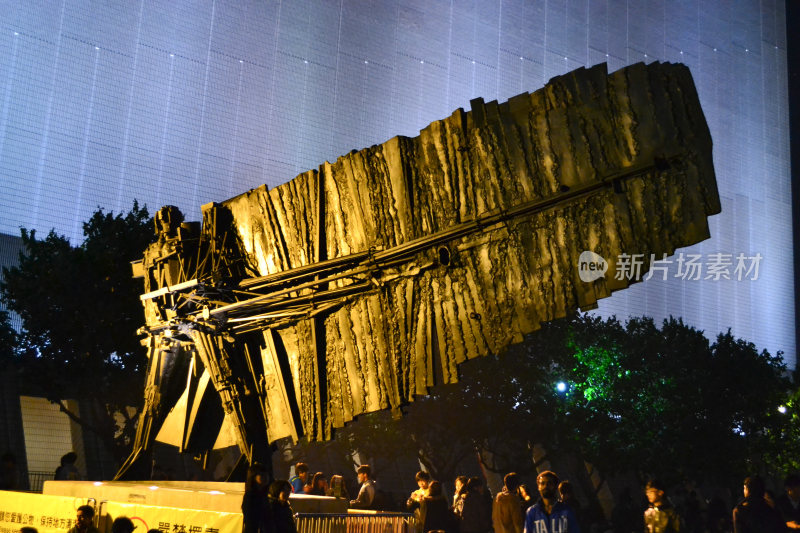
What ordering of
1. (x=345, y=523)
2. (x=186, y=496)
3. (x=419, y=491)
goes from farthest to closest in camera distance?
1. (x=419, y=491)
2. (x=186, y=496)
3. (x=345, y=523)

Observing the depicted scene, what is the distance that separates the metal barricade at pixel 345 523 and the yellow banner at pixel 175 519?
865 millimetres

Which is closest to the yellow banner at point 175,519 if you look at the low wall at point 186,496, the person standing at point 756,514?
the low wall at point 186,496

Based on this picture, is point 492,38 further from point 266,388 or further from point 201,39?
point 266,388

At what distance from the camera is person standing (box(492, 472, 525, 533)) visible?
9.83 metres

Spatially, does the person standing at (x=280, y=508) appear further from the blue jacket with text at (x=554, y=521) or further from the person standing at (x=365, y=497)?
the person standing at (x=365, y=497)

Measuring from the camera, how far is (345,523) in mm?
7461

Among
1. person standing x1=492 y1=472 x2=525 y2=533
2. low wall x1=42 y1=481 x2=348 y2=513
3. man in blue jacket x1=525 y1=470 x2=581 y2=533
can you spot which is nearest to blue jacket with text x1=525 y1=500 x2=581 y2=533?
man in blue jacket x1=525 y1=470 x2=581 y2=533

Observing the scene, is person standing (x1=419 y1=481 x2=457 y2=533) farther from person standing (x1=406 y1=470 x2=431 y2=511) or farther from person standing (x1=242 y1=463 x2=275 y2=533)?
person standing (x1=242 y1=463 x2=275 y2=533)

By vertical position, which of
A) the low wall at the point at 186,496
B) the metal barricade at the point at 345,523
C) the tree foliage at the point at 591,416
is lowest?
the metal barricade at the point at 345,523

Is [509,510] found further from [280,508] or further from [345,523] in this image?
[280,508]

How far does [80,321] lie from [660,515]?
16112 millimetres

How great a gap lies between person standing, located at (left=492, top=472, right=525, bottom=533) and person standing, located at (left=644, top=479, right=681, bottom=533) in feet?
5.66

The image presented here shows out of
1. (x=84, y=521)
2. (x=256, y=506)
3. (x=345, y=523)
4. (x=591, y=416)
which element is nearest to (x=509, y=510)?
(x=345, y=523)

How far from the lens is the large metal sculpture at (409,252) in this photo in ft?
21.0
